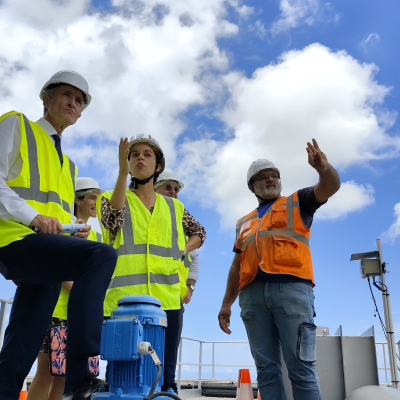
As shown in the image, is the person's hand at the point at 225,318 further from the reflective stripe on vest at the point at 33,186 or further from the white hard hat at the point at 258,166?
the reflective stripe on vest at the point at 33,186

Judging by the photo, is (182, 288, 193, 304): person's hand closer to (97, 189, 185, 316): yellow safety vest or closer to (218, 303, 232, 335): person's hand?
(218, 303, 232, 335): person's hand

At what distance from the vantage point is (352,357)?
18.3ft

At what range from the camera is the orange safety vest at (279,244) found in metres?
3.30

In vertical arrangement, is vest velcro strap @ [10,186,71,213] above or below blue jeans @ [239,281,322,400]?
above

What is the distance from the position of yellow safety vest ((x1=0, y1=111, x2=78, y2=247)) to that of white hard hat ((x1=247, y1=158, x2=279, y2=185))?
1908 millimetres

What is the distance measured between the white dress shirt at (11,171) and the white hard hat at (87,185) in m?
1.79

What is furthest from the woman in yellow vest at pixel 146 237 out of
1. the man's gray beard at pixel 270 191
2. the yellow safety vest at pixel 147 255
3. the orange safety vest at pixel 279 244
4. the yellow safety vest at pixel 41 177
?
the man's gray beard at pixel 270 191

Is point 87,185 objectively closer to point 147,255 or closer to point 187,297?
point 187,297

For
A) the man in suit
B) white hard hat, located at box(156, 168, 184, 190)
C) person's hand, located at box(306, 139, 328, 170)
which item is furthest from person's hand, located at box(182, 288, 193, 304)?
the man in suit

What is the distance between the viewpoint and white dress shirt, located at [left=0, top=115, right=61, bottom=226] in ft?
6.73

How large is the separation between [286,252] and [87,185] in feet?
6.87

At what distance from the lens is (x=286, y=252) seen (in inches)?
131

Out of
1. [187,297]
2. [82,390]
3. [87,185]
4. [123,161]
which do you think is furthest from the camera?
[187,297]

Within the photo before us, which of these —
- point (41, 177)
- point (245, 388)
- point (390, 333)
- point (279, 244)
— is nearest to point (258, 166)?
point (279, 244)
